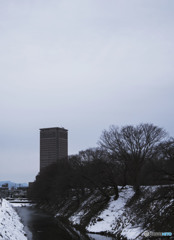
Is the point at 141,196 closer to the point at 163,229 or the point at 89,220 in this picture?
the point at 89,220

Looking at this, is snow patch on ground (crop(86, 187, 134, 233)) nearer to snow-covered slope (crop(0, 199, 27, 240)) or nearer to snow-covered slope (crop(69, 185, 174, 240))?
snow-covered slope (crop(69, 185, 174, 240))

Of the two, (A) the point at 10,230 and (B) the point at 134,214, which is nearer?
(A) the point at 10,230

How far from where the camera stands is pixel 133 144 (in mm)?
46844

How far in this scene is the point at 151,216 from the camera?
29953mm

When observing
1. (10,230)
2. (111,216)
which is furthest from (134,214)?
(10,230)

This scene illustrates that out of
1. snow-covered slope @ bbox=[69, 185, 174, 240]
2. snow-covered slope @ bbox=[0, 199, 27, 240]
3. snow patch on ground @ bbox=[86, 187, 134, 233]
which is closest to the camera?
snow-covered slope @ bbox=[0, 199, 27, 240]

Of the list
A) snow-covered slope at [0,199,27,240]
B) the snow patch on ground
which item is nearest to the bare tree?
the snow patch on ground

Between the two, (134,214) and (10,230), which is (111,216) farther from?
(10,230)

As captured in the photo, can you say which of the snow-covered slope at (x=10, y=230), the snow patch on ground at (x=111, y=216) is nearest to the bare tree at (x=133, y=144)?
the snow patch on ground at (x=111, y=216)

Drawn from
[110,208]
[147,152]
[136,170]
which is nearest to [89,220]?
[110,208]

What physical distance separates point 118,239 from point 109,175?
16.1 meters

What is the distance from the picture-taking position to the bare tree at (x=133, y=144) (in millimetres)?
46062

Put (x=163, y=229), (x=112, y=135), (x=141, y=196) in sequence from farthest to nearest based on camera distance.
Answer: (x=112, y=135)
(x=141, y=196)
(x=163, y=229)

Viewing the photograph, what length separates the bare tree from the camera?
1813 inches
